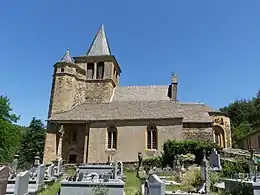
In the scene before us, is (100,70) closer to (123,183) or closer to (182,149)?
(182,149)

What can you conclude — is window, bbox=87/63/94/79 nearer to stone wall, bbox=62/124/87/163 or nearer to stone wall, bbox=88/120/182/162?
stone wall, bbox=62/124/87/163

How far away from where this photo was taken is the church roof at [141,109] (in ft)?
A: 101

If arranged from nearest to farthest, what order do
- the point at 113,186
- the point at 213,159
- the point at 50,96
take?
1. the point at 113,186
2. the point at 213,159
3. the point at 50,96

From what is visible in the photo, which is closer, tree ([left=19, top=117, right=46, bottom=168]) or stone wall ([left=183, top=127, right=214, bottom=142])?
stone wall ([left=183, top=127, right=214, bottom=142])

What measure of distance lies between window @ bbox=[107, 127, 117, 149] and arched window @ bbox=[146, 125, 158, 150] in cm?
401

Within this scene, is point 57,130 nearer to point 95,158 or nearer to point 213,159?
point 95,158

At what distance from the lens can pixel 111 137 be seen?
1212 inches

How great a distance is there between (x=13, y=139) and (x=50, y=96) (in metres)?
9.20

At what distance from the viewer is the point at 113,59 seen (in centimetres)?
3909

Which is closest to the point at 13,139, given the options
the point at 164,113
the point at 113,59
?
the point at 113,59

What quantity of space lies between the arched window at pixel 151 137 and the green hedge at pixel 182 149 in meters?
3.07

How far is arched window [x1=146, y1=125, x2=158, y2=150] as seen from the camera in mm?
29938

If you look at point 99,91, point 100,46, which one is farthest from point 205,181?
point 100,46

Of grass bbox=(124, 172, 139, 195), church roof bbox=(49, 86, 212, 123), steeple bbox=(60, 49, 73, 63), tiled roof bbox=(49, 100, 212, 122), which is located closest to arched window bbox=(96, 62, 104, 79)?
church roof bbox=(49, 86, 212, 123)
